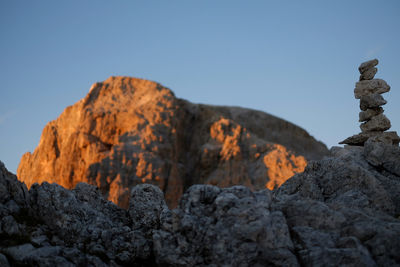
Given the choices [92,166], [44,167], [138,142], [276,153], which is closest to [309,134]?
[276,153]

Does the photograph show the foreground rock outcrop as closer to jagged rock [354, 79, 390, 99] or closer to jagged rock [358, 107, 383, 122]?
jagged rock [358, 107, 383, 122]

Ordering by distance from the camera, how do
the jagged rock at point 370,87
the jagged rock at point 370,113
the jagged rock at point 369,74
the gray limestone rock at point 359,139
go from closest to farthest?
the gray limestone rock at point 359,139 → the jagged rock at point 370,87 → the jagged rock at point 370,113 → the jagged rock at point 369,74

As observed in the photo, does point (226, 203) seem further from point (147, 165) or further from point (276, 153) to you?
point (276, 153)

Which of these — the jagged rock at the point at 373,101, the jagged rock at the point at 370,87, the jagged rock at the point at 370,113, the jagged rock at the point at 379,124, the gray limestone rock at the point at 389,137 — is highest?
the jagged rock at the point at 370,87

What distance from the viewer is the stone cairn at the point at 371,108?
22.7 m

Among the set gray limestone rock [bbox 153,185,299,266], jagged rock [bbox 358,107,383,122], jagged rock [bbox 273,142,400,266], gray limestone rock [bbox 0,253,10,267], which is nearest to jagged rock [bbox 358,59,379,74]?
jagged rock [bbox 358,107,383,122]

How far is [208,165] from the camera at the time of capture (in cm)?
5800

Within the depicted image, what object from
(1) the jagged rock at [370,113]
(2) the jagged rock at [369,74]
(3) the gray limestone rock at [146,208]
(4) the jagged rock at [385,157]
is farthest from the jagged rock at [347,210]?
(2) the jagged rock at [369,74]

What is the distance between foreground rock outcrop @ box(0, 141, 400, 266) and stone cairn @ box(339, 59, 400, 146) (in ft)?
31.1

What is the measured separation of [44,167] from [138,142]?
53.2 feet

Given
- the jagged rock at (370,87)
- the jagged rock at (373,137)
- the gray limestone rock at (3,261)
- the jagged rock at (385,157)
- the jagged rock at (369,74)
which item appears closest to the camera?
the gray limestone rock at (3,261)

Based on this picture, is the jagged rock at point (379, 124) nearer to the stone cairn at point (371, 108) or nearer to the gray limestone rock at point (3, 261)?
the stone cairn at point (371, 108)

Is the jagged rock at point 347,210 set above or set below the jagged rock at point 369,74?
below

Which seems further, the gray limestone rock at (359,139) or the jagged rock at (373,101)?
the jagged rock at (373,101)
